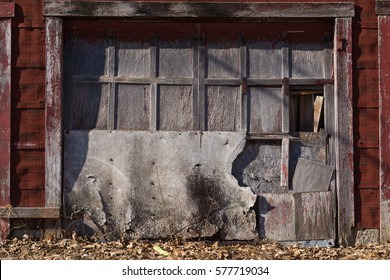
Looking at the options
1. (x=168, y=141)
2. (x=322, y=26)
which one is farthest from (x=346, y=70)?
(x=168, y=141)

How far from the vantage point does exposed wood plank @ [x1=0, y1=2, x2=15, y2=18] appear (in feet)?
32.6

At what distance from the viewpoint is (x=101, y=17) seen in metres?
10.0

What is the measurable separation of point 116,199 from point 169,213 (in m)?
0.68

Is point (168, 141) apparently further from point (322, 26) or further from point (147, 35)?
point (322, 26)

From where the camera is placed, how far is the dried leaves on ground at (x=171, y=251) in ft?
29.8

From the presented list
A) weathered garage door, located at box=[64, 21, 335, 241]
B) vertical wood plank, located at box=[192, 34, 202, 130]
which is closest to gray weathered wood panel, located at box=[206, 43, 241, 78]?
weathered garage door, located at box=[64, 21, 335, 241]

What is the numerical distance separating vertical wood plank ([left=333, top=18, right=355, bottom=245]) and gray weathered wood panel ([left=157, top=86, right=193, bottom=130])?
183 centimetres

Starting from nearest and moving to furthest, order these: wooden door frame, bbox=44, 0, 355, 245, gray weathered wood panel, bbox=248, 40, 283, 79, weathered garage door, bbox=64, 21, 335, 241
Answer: wooden door frame, bbox=44, 0, 355, 245 → weathered garage door, bbox=64, 21, 335, 241 → gray weathered wood panel, bbox=248, 40, 283, 79

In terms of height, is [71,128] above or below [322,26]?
below

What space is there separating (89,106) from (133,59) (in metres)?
0.80

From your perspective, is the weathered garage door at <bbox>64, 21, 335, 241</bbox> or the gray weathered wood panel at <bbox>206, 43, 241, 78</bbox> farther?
the gray weathered wood panel at <bbox>206, 43, 241, 78</bbox>

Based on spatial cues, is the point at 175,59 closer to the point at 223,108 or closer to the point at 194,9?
the point at 194,9

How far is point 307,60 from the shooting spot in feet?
33.3

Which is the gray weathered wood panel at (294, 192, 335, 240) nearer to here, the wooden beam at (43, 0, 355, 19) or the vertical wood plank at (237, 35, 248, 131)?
the vertical wood plank at (237, 35, 248, 131)
